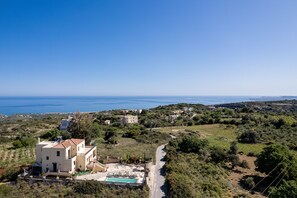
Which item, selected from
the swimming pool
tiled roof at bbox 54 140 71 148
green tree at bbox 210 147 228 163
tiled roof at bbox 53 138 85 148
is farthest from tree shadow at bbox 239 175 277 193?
tiled roof at bbox 54 140 71 148

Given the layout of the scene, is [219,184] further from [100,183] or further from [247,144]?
[247,144]

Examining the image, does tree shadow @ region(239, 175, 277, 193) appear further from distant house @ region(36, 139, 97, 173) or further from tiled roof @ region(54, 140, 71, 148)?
tiled roof @ region(54, 140, 71, 148)

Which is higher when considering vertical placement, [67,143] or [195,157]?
[67,143]

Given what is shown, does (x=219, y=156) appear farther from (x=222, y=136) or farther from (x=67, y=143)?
(x=222, y=136)

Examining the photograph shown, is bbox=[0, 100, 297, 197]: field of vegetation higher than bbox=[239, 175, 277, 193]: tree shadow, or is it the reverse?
bbox=[0, 100, 297, 197]: field of vegetation

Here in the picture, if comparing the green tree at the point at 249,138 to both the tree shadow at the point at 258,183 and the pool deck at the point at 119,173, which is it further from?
the pool deck at the point at 119,173

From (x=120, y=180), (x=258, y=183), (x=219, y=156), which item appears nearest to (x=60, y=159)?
(x=120, y=180)

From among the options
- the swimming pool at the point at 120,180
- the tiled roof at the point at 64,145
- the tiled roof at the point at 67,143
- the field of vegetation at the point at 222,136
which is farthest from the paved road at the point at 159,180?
the field of vegetation at the point at 222,136

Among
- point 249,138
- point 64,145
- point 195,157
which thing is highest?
point 64,145

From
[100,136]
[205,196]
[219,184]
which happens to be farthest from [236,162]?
[100,136]
